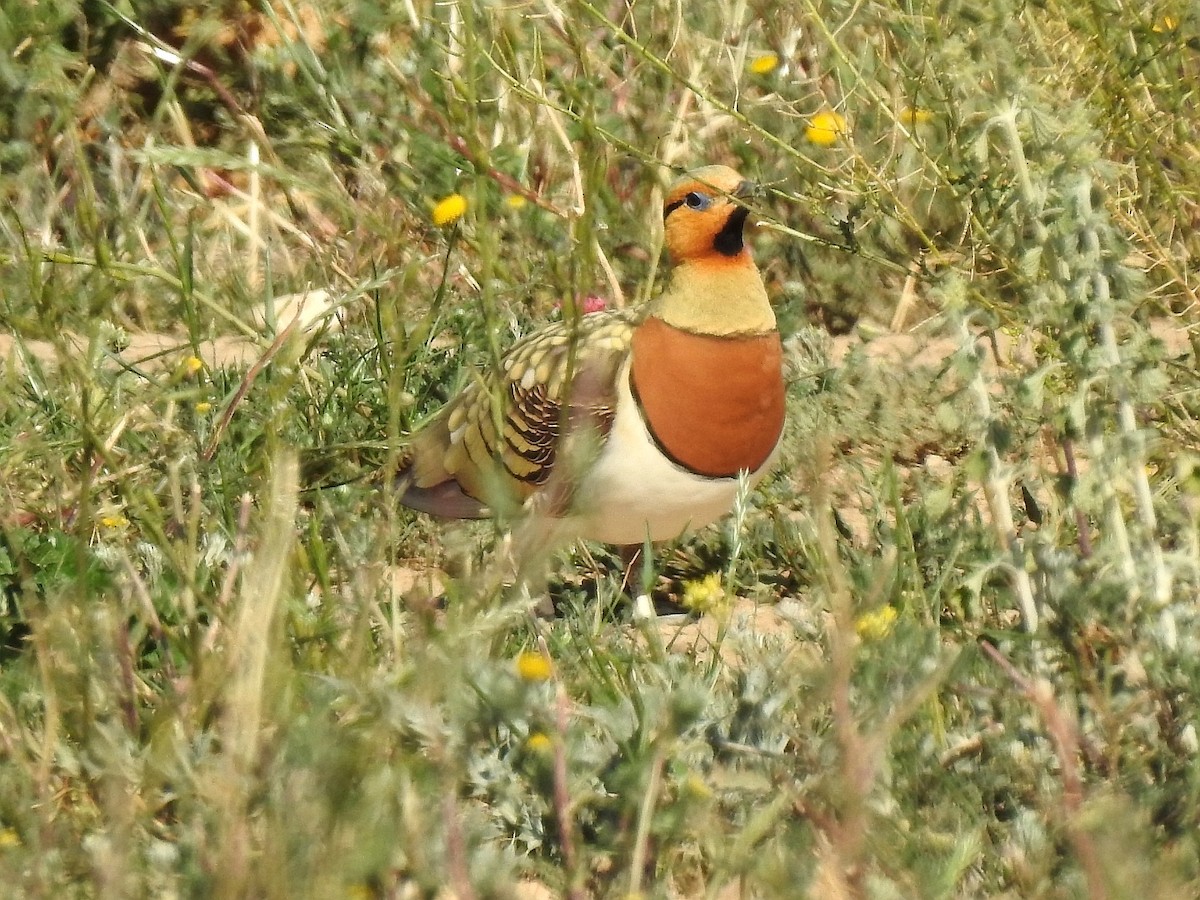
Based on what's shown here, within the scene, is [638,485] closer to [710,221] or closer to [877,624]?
[710,221]

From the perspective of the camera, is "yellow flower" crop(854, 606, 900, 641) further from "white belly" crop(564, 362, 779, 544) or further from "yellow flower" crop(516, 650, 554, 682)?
"white belly" crop(564, 362, 779, 544)

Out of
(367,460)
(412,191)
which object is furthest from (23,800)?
(412,191)

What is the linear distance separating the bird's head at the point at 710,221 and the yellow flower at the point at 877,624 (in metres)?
0.90

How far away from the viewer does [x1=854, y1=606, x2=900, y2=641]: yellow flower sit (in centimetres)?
229

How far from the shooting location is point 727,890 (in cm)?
221

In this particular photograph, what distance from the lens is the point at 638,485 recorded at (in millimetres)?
3104

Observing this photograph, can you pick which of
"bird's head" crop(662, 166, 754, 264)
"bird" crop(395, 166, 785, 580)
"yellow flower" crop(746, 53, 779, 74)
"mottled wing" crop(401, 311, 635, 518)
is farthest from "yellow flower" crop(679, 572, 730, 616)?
"yellow flower" crop(746, 53, 779, 74)

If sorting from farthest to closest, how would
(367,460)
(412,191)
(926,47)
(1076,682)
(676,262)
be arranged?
(412,191) < (367,460) < (676,262) < (926,47) < (1076,682)

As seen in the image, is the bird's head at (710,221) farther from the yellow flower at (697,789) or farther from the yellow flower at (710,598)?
the yellow flower at (697,789)

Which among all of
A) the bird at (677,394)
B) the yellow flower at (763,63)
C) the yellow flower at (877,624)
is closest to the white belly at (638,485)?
the bird at (677,394)

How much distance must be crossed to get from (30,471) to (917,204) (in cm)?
268

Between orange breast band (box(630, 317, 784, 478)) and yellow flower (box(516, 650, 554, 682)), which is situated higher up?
orange breast band (box(630, 317, 784, 478))

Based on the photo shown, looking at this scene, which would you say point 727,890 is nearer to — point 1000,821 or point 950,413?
point 1000,821

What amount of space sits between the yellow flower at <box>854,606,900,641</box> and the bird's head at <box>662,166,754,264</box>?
35.4 inches
